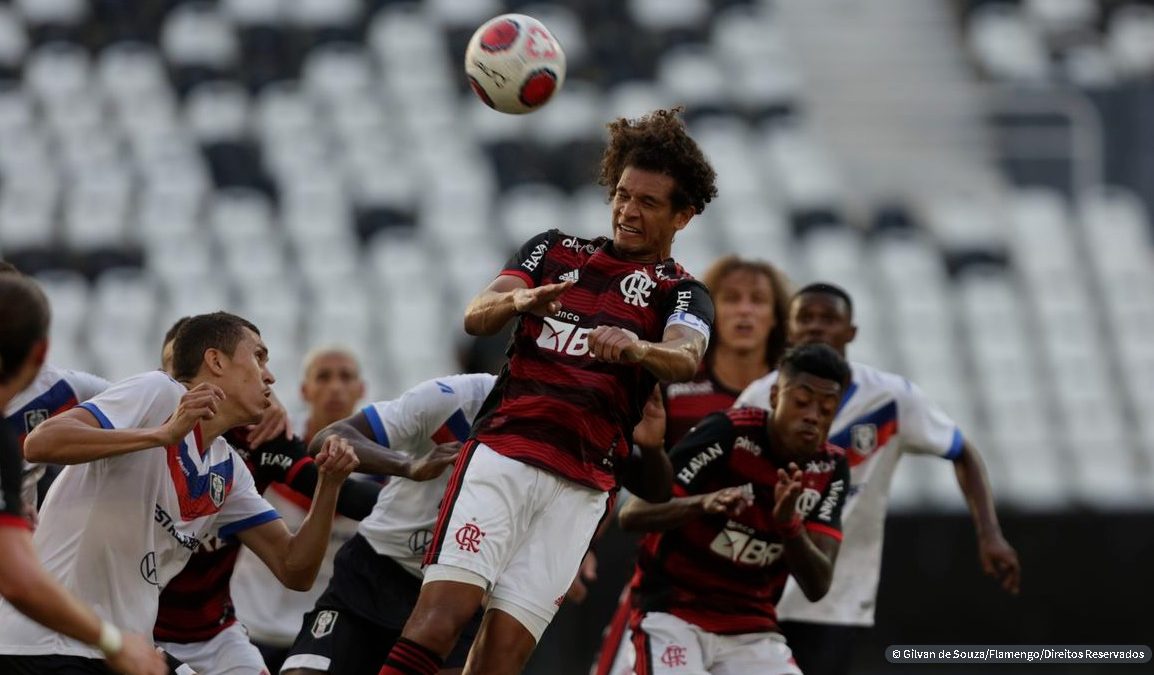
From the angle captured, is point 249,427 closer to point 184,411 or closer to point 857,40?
point 184,411

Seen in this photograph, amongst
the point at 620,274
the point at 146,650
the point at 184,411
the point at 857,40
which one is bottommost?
the point at 146,650

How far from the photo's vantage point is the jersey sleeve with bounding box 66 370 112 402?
6449mm

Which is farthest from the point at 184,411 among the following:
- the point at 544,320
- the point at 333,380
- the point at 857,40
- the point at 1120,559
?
the point at 857,40

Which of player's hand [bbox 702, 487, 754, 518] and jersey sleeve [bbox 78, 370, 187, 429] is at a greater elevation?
player's hand [bbox 702, 487, 754, 518]

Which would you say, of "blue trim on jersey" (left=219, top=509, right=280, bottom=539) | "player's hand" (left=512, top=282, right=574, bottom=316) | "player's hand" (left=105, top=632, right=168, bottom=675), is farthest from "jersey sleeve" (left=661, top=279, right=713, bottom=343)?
"player's hand" (left=105, top=632, right=168, bottom=675)

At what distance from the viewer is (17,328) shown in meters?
4.20

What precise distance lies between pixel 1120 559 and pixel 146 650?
30.1 ft

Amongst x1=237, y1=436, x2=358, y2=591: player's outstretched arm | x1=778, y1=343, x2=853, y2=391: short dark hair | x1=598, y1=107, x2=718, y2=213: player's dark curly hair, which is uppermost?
x1=598, y1=107, x2=718, y2=213: player's dark curly hair

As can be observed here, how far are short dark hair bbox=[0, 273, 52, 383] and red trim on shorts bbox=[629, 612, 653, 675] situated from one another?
315cm

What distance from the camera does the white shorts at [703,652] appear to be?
21.4 feet

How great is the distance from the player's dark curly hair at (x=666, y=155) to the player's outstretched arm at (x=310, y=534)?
139cm

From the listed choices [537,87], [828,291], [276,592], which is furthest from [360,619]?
[828,291]

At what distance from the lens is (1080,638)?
11680mm

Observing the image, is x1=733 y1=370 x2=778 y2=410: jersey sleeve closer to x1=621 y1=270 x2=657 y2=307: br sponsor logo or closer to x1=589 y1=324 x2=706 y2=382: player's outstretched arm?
x1=621 y1=270 x2=657 y2=307: br sponsor logo
